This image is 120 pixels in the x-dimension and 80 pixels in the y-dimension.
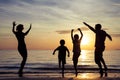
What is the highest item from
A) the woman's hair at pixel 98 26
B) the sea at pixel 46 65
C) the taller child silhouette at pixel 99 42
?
the woman's hair at pixel 98 26

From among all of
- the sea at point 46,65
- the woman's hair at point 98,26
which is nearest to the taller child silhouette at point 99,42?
the woman's hair at point 98,26

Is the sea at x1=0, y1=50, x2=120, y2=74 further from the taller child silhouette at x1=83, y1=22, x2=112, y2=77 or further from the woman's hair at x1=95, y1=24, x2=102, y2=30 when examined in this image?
the woman's hair at x1=95, y1=24, x2=102, y2=30

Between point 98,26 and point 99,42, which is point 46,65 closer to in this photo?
point 99,42

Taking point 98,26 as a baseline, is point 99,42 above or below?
below

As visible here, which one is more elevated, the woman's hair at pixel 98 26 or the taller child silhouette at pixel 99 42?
the woman's hair at pixel 98 26

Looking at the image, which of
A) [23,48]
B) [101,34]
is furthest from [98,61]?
[23,48]

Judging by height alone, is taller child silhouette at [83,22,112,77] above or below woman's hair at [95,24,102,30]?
below

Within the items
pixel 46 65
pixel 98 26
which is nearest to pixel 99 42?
pixel 98 26

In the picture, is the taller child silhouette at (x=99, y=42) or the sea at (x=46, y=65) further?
the sea at (x=46, y=65)

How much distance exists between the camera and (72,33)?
15086 mm

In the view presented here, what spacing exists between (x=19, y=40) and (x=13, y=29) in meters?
0.61

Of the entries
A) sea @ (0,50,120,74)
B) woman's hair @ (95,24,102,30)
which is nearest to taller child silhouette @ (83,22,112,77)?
woman's hair @ (95,24,102,30)

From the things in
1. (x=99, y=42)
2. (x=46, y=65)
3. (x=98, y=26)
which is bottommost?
(x=46, y=65)

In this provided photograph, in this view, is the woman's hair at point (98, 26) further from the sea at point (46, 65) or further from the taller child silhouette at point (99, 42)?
the sea at point (46, 65)
